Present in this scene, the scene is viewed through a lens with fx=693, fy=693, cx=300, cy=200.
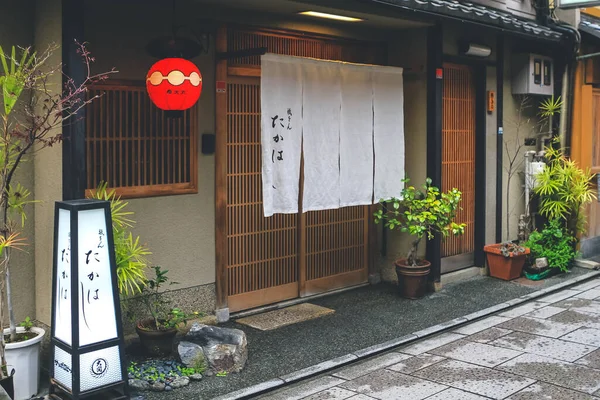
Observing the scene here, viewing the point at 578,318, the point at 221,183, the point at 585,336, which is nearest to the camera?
the point at 585,336

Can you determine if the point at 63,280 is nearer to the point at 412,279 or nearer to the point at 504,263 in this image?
the point at 412,279

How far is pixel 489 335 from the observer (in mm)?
9875

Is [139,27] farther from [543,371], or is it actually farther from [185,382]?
[543,371]

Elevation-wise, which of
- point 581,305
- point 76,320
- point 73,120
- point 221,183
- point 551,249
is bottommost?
point 581,305

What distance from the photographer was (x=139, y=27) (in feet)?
29.0

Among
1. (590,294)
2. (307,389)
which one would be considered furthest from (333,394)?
(590,294)

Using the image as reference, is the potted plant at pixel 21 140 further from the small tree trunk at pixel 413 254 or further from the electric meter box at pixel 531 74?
the electric meter box at pixel 531 74

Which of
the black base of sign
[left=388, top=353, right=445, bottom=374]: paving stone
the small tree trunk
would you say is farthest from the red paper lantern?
the small tree trunk

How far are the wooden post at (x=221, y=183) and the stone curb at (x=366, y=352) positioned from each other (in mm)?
2144

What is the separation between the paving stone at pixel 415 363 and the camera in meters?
8.46

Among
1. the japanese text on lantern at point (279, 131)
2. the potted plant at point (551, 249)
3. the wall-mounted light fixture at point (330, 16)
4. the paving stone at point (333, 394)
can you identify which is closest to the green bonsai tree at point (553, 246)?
the potted plant at point (551, 249)

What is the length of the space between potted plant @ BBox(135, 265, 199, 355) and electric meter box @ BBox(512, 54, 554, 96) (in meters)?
8.46

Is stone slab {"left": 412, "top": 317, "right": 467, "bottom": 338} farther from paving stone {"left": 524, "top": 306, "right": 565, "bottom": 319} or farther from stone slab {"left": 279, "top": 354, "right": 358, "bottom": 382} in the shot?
stone slab {"left": 279, "top": 354, "right": 358, "bottom": 382}

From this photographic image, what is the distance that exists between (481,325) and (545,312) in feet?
4.59
